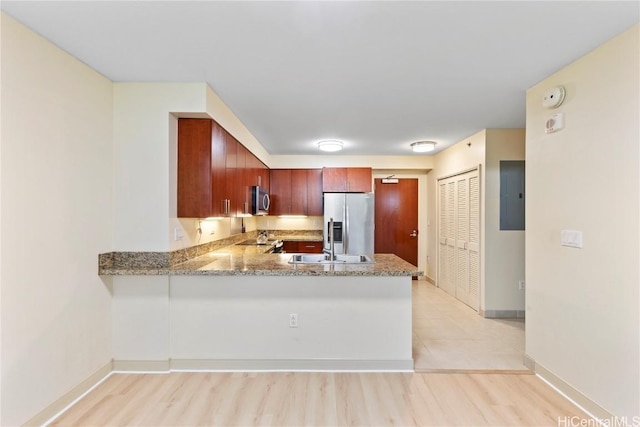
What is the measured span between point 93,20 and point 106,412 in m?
2.39

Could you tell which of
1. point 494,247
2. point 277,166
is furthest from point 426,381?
point 277,166

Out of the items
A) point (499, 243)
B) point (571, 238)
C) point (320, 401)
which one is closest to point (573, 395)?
point (571, 238)

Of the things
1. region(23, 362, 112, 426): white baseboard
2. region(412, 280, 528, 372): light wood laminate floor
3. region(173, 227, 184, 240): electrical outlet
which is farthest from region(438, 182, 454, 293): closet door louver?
region(23, 362, 112, 426): white baseboard

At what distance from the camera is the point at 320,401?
2.26 metres

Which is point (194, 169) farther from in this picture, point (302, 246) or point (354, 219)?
point (354, 219)

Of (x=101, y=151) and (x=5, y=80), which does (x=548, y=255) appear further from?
(x=5, y=80)

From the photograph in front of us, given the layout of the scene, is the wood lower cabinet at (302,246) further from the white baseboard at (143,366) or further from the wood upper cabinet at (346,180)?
the white baseboard at (143,366)

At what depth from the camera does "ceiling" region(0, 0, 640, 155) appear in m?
1.71

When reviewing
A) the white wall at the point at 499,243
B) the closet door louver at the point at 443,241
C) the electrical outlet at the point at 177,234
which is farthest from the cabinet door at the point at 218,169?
the closet door louver at the point at 443,241

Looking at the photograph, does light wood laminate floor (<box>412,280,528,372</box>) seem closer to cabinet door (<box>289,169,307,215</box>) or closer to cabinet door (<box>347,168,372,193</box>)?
cabinet door (<box>347,168,372,193</box>)

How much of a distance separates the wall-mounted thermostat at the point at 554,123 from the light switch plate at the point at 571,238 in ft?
2.51

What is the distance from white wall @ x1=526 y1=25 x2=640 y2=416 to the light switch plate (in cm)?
4

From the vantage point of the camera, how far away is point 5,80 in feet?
5.85

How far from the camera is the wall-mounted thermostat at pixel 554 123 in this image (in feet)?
7.87
